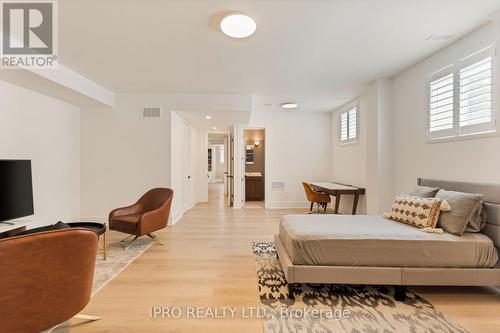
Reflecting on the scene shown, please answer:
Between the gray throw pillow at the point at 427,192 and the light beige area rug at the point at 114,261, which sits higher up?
the gray throw pillow at the point at 427,192

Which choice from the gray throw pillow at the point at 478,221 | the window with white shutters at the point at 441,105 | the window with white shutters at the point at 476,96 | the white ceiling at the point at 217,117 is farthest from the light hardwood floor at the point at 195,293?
the white ceiling at the point at 217,117

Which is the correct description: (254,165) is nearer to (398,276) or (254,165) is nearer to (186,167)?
(186,167)

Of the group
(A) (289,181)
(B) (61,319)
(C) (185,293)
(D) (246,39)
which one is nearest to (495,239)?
(C) (185,293)

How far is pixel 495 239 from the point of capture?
229cm

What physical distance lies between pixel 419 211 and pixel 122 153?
16.8ft

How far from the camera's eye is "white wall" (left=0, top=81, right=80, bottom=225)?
11.2ft

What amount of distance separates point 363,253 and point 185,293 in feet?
5.73

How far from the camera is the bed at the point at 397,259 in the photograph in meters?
2.21

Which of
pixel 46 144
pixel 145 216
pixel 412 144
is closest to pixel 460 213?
pixel 412 144

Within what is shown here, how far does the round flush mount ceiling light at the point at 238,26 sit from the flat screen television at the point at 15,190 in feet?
9.89

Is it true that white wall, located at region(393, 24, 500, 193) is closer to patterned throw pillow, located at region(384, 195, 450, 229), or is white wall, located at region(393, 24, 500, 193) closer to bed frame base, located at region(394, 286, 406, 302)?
patterned throw pillow, located at region(384, 195, 450, 229)

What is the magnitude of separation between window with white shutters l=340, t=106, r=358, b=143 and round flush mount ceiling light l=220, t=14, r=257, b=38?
387cm

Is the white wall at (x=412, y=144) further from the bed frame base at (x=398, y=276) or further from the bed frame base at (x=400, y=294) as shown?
the bed frame base at (x=400, y=294)

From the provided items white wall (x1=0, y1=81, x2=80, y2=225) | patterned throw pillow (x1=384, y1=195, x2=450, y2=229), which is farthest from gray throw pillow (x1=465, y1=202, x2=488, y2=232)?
white wall (x1=0, y1=81, x2=80, y2=225)
